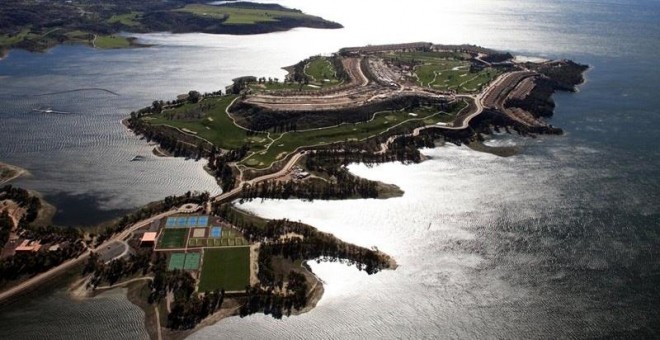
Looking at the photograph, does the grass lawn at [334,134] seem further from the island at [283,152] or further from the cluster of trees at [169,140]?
the cluster of trees at [169,140]

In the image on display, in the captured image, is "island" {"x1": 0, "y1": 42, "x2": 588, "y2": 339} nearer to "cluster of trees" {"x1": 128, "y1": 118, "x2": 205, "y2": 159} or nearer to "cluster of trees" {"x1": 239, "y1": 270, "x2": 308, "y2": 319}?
"cluster of trees" {"x1": 239, "y1": 270, "x2": 308, "y2": 319}

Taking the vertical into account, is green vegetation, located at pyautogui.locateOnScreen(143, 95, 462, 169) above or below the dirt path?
above

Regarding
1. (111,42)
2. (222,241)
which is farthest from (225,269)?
(111,42)

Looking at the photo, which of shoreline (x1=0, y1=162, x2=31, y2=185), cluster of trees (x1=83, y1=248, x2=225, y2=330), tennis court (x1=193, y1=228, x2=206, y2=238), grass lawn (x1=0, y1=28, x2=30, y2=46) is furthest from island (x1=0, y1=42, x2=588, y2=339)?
grass lawn (x1=0, y1=28, x2=30, y2=46)

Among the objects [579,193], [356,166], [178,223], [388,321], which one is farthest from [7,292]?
[579,193]

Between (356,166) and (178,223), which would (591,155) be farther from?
(178,223)
